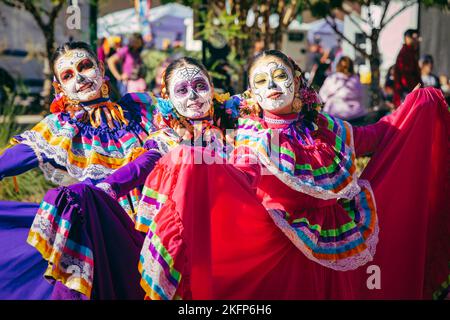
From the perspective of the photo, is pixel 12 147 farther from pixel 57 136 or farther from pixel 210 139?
pixel 210 139

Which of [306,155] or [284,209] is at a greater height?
[306,155]

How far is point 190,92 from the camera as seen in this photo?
11.2ft

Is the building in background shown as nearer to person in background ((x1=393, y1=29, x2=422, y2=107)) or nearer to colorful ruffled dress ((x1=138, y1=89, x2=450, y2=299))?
person in background ((x1=393, y1=29, x2=422, y2=107))

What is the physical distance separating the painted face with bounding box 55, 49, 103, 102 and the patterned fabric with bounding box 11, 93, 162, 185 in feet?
0.31

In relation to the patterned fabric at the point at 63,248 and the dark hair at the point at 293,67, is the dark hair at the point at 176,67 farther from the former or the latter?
the patterned fabric at the point at 63,248

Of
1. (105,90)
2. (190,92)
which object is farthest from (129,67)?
(190,92)

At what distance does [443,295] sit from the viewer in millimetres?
3721

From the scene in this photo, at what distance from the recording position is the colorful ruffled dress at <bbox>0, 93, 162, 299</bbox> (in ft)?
11.3

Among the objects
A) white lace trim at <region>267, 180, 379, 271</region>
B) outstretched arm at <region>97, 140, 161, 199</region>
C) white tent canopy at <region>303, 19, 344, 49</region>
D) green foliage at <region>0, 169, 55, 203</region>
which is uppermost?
white tent canopy at <region>303, 19, 344, 49</region>

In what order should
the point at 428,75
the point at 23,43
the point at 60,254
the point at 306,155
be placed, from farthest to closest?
1. the point at 23,43
2. the point at 428,75
3. the point at 306,155
4. the point at 60,254

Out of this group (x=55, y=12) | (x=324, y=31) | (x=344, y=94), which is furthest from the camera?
(x=324, y=31)

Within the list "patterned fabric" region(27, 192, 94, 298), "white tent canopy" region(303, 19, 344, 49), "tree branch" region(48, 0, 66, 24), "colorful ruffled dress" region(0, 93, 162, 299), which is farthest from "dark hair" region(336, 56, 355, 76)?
"white tent canopy" region(303, 19, 344, 49)

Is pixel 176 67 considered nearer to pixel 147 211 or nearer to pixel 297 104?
pixel 297 104

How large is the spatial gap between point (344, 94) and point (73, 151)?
5.10m
